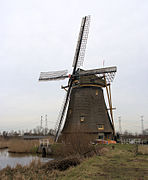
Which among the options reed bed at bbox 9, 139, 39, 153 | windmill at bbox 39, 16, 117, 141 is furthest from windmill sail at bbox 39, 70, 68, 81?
reed bed at bbox 9, 139, 39, 153

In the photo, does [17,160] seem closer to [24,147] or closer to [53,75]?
[24,147]

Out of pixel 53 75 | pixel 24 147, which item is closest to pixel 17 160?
pixel 24 147

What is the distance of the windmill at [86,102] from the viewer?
19297 millimetres

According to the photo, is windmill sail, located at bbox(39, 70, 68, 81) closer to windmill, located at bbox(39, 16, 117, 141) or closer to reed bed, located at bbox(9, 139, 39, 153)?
windmill, located at bbox(39, 16, 117, 141)

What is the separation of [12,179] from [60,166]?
2450 mm

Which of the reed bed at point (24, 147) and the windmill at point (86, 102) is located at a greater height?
the windmill at point (86, 102)

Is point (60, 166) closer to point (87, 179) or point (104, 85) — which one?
point (87, 179)

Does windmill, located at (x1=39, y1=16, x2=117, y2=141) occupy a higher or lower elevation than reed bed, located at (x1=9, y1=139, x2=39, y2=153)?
higher

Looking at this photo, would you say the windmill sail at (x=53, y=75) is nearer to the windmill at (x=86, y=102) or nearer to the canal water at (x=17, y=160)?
the windmill at (x=86, y=102)

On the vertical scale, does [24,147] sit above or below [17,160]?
above

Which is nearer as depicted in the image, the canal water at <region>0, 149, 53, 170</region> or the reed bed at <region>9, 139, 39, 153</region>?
the canal water at <region>0, 149, 53, 170</region>

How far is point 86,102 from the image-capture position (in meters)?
19.8

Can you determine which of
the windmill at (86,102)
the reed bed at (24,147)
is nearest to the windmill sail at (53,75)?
the windmill at (86,102)

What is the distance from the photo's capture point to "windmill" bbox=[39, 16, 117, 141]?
19.3m
